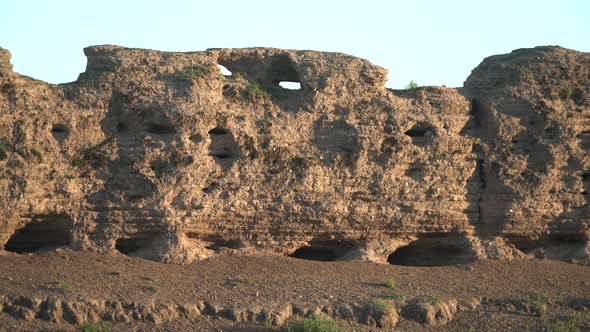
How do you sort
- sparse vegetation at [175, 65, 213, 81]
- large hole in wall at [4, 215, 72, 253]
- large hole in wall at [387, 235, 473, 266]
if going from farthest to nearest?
large hole in wall at [387, 235, 473, 266] < sparse vegetation at [175, 65, 213, 81] < large hole in wall at [4, 215, 72, 253]

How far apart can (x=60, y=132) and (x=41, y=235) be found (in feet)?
6.37

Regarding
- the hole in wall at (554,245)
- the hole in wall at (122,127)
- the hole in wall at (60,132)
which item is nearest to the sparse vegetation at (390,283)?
the hole in wall at (554,245)

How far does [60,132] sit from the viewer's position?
18.6 m

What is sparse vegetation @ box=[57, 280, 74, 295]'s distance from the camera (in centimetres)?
1591

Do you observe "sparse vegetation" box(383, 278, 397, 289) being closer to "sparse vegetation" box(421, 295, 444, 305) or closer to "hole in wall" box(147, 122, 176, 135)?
"sparse vegetation" box(421, 295, 444, 305)

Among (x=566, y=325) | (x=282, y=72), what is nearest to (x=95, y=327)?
(x=282, y=72)

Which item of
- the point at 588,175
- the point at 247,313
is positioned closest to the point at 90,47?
the point at 247,313

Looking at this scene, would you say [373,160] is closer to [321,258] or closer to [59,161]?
[321,258]

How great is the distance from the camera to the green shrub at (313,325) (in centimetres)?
1576

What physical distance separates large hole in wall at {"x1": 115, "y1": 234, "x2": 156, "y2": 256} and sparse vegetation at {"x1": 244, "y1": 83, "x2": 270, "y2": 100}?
3.50 meters

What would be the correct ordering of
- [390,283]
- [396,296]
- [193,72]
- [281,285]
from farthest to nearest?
[193,72] → [390,283] → [281,285] → [396,296]

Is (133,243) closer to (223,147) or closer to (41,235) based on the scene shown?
(41,235)

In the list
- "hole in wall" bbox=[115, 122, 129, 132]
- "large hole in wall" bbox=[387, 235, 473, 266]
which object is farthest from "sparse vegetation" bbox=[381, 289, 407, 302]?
"hole in wall" bbox=[115, 122, 129, 132]

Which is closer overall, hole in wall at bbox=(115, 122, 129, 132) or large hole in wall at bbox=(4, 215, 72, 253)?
large hole in wall at bbox=(4, 215, 72, 253)
